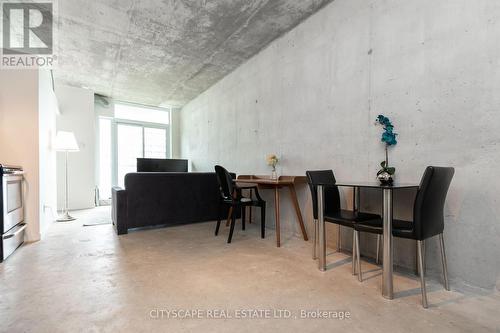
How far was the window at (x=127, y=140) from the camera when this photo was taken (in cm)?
655

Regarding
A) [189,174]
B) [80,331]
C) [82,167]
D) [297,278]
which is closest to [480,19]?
[297,278]

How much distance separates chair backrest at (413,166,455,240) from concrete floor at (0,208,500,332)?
0.47 m

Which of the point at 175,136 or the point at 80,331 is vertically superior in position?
the point at 175,136

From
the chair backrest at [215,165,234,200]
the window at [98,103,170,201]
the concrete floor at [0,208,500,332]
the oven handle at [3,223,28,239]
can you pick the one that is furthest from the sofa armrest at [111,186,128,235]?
the window at [98,103,170,201]

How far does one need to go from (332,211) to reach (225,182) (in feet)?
4.38

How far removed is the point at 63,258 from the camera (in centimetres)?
231

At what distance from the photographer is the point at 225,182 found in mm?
2994

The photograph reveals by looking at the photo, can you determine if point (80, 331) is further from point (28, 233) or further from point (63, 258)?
point (28, 233)

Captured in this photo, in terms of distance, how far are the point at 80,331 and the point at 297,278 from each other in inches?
55.4

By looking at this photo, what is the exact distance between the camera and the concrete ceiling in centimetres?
279

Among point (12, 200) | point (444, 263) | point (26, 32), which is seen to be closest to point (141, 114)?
point (26, 32)

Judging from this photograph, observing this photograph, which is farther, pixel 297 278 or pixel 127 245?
pixel 127 245

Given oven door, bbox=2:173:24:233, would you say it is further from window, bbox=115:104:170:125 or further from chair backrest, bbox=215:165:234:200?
window, bbox=115:104:170:125

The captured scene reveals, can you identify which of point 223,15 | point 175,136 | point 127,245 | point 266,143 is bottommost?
point 127,245
